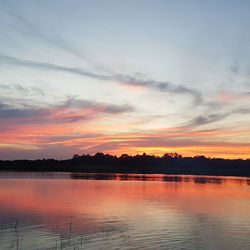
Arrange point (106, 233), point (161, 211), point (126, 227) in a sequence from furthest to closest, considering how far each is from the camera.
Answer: point (161, 211) < point (126, 227) < point (106, 233)

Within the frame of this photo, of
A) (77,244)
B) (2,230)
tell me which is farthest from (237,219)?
(2,230)

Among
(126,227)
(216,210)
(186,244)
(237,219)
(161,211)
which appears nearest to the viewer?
(186,244)

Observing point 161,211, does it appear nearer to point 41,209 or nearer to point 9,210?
point 41,209

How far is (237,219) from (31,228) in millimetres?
13692

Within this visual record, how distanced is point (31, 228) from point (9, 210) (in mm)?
6518

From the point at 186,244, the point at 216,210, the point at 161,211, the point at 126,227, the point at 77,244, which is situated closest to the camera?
the point at 77,244

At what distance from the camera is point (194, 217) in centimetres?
2383

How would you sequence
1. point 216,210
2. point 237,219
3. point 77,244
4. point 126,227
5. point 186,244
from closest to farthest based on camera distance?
point 77,244 < point 186,244 < point 126,227 < point 237,219 < point 216,210

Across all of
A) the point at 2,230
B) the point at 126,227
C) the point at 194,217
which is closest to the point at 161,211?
the point at 194,217

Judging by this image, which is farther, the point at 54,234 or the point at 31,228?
the point at 31,228

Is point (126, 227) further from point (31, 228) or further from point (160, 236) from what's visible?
point (31, 228)

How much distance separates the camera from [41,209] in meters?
24.7

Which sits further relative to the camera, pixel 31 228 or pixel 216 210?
pixel 216 210

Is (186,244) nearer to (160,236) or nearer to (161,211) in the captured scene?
(160,236)
